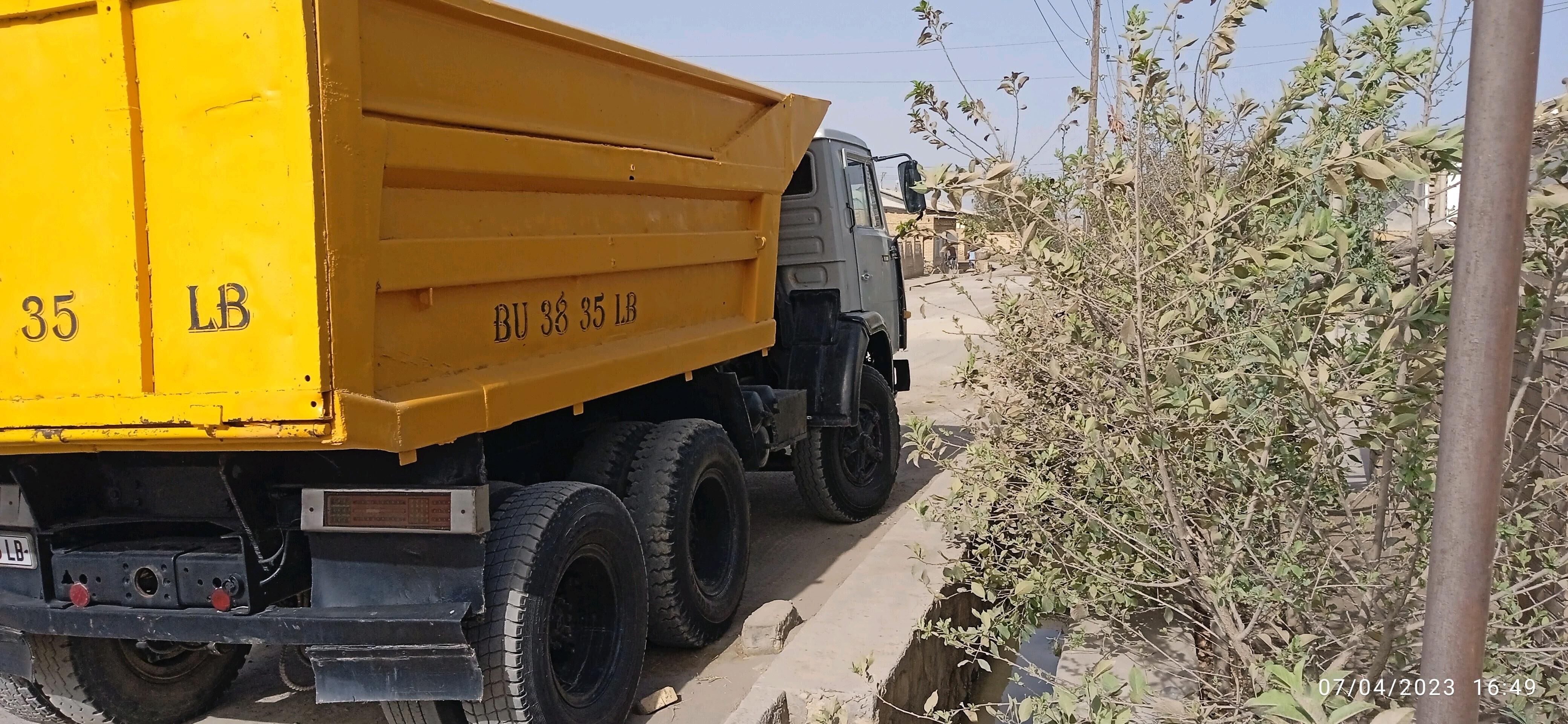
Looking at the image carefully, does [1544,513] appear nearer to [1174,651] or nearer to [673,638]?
[1174,651]

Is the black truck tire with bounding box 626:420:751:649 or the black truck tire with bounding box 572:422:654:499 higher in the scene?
the black truck tire with bounding box 572:422:654:499

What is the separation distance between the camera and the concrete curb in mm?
3328

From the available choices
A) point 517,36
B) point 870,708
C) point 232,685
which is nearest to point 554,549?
point 870,708

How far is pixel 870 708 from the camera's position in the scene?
334 centimetres

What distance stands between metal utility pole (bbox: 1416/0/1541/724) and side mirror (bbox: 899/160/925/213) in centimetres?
417

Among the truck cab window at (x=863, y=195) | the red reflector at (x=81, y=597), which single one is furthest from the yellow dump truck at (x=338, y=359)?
the truck cab window at (x=863, y=195)

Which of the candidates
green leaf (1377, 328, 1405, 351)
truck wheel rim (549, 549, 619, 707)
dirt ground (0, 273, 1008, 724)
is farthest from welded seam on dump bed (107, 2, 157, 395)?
green leaf (1377, 328, 1405, 351)

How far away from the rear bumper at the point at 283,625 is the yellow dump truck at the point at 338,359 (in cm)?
1

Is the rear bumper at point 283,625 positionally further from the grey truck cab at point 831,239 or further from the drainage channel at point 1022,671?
the grey truck cab at point 831,239

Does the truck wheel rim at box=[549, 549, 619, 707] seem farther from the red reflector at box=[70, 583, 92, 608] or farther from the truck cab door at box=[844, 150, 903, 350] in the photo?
the truck cab door at box=[844, 150, 903, 350]

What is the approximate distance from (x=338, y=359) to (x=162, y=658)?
2.04 metres

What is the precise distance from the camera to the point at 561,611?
11.8ft

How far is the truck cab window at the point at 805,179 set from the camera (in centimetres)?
640

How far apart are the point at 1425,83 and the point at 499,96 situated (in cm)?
263
